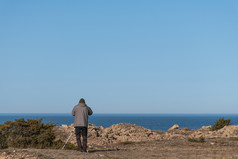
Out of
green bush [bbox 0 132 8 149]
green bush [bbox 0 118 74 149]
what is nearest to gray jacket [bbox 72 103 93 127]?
green bush [bbox 0 118 74 149]

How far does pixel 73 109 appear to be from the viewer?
718 inches

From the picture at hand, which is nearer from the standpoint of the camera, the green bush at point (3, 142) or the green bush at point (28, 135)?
the green bush at point (3, 142)

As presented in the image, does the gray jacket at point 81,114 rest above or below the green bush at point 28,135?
above

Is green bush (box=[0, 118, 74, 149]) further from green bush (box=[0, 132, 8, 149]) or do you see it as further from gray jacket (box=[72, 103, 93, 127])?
gray jacket (box=[72, 103, 93, 127])

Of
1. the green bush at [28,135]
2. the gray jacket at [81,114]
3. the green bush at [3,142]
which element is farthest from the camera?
the green bush at [28,135]

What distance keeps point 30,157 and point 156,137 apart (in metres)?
24.2

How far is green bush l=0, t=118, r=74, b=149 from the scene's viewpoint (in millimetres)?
23625

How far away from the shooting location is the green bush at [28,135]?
23.6 metres

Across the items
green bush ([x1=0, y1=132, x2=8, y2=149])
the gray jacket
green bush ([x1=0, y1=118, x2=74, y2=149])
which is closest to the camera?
the gray jacket

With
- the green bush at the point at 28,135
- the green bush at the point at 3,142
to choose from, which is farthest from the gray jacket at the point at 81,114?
the green bush at the point at 3,142

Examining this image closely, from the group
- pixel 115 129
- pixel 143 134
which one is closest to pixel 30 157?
pixel 143 134

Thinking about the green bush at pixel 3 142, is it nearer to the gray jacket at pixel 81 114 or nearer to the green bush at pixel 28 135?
the green bush at pixel 28 135

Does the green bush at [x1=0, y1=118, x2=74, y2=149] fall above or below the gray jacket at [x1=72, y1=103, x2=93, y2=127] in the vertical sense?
below

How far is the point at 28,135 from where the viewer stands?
24.7 metres
